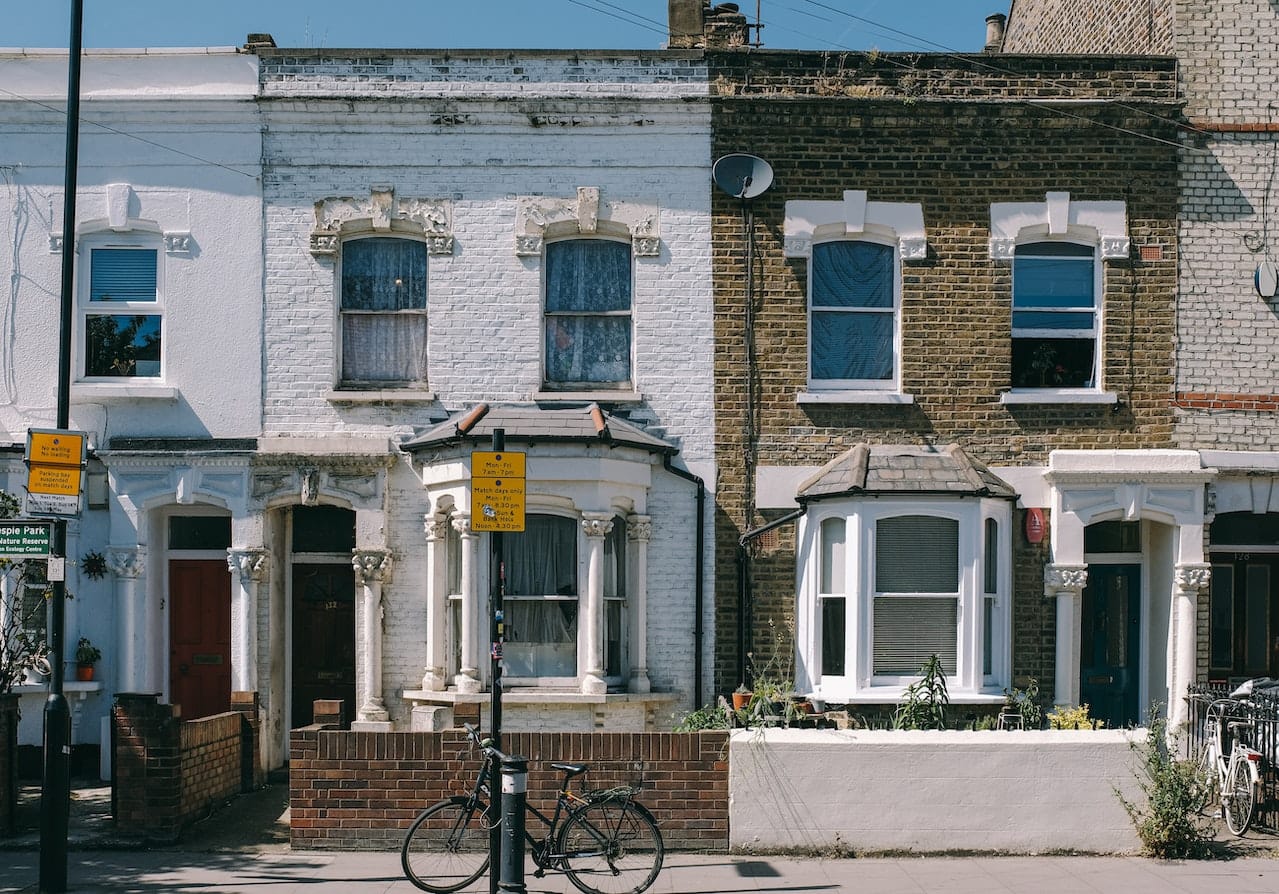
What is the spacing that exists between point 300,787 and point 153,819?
1375 mm

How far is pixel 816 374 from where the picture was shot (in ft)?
44.3

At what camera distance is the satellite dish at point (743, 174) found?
520 inches

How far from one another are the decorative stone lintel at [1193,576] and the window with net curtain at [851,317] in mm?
3523

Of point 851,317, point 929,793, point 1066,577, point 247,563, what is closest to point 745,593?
point 851,317

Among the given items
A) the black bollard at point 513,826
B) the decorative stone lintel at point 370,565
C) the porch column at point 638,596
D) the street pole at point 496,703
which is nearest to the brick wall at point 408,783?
the street pole at point 496,703

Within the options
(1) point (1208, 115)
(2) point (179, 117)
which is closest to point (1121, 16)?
(1) point (1208, 115)

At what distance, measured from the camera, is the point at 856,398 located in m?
13.2

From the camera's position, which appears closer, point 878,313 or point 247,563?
point 247,563

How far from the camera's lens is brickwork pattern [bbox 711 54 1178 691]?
1329cm

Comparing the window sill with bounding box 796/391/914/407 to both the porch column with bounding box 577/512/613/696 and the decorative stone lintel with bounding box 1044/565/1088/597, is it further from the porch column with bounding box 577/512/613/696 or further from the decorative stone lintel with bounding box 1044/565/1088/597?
the porch column with bounding box 577/512/613/696

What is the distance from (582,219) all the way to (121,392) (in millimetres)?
5056

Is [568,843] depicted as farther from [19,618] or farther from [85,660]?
[19,618]

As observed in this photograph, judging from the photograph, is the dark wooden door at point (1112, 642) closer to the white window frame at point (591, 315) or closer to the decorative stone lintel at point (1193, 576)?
the decorative stone lintel at point (1193, 576)

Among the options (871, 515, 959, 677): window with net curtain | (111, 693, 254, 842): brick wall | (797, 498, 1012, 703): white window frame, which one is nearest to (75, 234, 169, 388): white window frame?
(111, 693, 254, 842): brick wall
